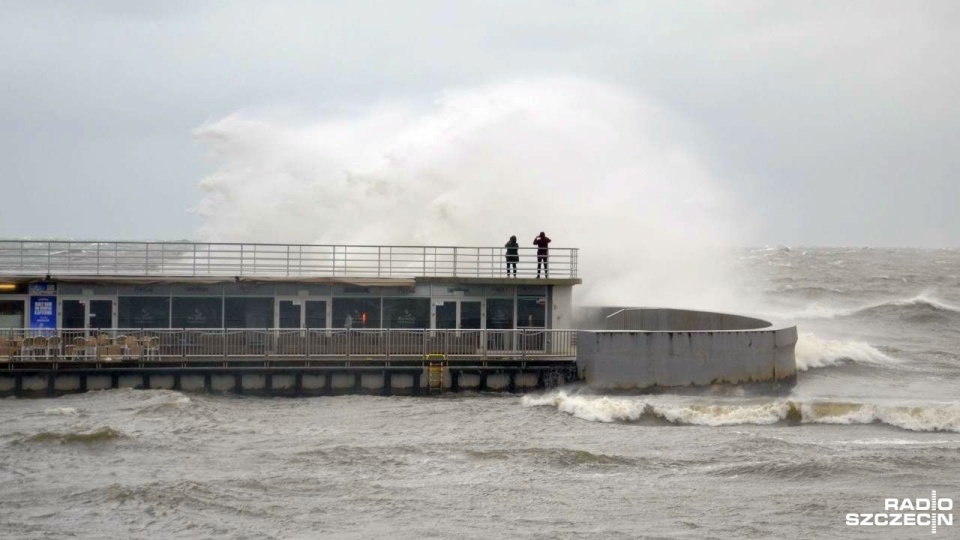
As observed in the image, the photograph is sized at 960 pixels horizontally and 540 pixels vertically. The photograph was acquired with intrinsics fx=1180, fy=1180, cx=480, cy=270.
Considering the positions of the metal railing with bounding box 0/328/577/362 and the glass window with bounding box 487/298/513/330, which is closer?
the metal railing with bounding box 0/328/577/362

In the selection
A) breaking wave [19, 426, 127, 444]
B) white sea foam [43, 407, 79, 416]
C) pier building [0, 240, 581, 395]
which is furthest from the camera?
pier building [0, 240, 581, 395]

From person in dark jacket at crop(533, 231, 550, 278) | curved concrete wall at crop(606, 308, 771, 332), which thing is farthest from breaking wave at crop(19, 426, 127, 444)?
curved concrete wall at crop(606, 308, 771, 332)

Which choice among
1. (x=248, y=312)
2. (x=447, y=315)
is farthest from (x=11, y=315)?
(x=447, y=315)

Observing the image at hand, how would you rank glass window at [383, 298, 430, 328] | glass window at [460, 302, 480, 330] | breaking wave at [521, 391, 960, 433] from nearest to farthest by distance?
breaking wave at [521, 391, 960, 433]
glass window at [383, 298, 430, 328]
glass window at [460, 302, 480, 330]

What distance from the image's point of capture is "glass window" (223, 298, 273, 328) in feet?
94.7

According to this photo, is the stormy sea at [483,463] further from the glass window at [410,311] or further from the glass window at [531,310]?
the glass window at [531,310]

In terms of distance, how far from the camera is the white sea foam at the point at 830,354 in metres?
32.4

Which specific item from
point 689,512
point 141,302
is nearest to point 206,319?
point 141,302

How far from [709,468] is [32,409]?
14.0 metres

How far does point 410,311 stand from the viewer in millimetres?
29219

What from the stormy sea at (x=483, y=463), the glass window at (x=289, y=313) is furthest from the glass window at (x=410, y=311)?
the stormy sea at (x=483, y=463)

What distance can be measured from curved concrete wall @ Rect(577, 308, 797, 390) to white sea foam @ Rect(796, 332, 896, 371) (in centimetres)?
619

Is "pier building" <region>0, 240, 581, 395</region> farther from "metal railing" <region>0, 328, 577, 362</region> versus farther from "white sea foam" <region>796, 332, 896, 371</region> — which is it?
"white sea foam" <region>796, 332, 896, 371</region>

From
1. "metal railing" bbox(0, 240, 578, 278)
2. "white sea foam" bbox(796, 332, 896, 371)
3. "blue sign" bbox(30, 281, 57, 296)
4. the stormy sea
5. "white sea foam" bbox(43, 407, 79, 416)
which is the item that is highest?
"metal railing" bbox(0, 240, 578, 278)
